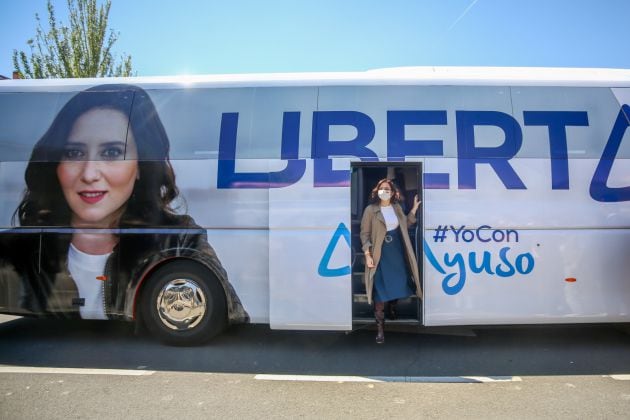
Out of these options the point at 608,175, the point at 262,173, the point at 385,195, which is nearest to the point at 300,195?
the point at 262,173

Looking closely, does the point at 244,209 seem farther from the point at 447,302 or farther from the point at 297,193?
the point at 447,302

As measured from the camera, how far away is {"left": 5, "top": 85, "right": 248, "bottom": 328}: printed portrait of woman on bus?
17.9 ft

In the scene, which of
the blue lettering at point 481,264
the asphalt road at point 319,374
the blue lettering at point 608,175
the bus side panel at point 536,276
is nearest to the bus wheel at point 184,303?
the asphalt road at point 319,374

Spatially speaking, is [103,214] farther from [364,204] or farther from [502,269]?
[502,269]

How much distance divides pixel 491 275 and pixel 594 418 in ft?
6.12

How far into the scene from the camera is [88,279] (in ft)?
18.2

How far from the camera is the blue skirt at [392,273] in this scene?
5.53 m

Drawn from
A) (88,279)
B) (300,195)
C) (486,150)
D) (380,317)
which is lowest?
(380,317)

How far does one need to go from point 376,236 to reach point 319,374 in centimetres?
174

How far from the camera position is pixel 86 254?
555 centimetres

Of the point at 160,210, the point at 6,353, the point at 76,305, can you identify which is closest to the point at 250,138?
the point at 160,210

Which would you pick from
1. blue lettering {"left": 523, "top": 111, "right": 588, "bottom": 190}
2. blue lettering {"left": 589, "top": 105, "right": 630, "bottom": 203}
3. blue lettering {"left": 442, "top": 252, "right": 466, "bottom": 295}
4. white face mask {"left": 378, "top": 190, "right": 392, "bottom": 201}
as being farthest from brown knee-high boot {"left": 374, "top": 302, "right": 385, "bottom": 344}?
blue lettering {"left": 589, "top": 105, "right": 630, "bottom": 203}

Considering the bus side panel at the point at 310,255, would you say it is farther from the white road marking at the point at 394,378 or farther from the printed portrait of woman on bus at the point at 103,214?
the white road marking at the point at 394,378

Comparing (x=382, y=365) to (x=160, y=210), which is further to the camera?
(x=160, y=210)
